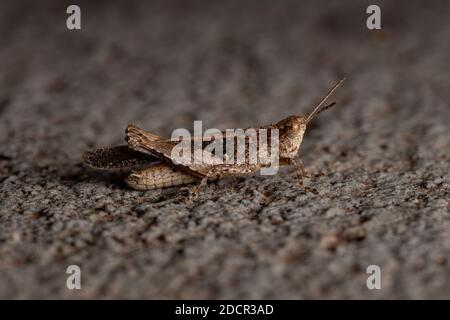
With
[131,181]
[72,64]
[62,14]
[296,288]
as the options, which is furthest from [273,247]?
[62,14]

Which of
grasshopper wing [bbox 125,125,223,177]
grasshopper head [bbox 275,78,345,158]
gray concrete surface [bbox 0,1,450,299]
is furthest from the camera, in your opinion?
grasshopper head [bbox 275,78,345,158]

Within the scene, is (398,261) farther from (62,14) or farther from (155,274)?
(62,14)

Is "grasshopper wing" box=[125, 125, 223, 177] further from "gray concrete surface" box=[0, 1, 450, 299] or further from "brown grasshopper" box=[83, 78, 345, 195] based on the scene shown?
"gray concrete surface" box=[0, 1, 450, 299]

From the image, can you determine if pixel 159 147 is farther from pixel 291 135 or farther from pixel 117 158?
pixel 291 135

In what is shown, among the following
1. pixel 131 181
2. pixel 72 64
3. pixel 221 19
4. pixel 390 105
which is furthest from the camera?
pixel 221 19

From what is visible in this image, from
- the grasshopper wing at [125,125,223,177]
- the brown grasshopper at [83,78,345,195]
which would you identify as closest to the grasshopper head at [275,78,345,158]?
the brown grasshopper at [83,78,345,195]

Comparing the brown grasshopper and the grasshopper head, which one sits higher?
the grasshopper head

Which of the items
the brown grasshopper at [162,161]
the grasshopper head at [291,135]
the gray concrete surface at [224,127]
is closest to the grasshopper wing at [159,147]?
the brown grasshopper at [162,161]

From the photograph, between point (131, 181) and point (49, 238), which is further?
point (131, 181)
